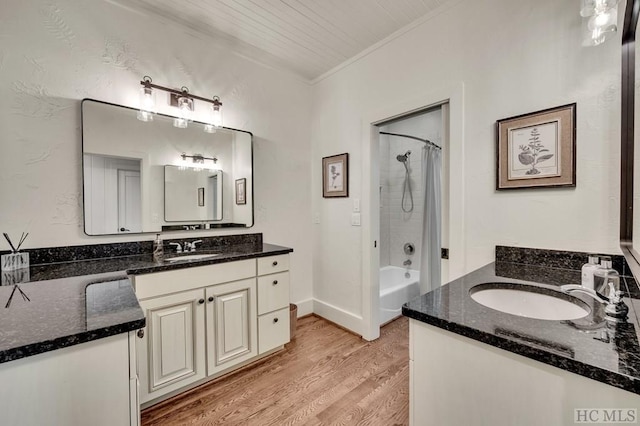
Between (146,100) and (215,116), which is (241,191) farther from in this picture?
(146,100)

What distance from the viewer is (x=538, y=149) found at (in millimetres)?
1504

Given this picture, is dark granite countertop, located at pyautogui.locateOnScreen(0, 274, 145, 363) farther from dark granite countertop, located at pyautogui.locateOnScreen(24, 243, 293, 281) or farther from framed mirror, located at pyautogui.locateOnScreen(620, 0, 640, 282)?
framed mirror, located at pyautogui.locateOnScreen(620, 0, 640, 282)

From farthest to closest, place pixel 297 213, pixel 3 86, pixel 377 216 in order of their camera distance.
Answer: pixel 297 213 < pixel 377 216 < pixel 3 86

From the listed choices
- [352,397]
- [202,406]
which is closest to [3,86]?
[202,406]

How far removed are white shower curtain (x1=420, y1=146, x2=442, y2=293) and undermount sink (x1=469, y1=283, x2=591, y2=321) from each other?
83.1 inches

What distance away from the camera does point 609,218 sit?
1320mm

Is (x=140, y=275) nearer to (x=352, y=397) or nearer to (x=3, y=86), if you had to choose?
(x=3, y=86)

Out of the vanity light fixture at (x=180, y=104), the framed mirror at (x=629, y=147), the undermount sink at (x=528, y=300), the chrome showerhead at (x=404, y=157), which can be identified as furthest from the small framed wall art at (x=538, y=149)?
the vanity light fixture at (x=180, y=104)

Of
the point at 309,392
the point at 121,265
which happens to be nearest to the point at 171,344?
the point at 121,265

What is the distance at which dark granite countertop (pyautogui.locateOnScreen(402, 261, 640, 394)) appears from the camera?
593 millimetres

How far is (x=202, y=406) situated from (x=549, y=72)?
9.22 ft

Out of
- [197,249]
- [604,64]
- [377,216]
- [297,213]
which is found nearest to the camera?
[604,64]

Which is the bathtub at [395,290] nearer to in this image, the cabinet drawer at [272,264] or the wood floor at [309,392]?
the wood floor at [309,392]

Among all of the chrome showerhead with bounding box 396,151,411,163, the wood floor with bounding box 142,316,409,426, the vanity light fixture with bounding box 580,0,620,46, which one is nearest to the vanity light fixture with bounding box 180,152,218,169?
the wood floor with bounding box 142,316,409,426
